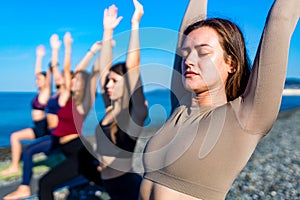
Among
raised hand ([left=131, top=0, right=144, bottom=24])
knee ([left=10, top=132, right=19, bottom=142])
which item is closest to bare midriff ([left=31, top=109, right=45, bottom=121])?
knee ([left=10, top=132, right=19, bottom=142])

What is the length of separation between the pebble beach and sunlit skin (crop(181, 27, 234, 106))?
1.70 m

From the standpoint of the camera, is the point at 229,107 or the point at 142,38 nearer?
the point at 229,107

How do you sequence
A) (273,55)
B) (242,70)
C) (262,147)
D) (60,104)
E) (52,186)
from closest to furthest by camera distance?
1. (273,55)
2. (242,70)
3. (52,186)
4. (60,104)
5. (262,147)

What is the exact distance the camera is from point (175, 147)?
1257 millimetres

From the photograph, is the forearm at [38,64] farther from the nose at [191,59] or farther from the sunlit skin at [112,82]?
the nose at [191,59]

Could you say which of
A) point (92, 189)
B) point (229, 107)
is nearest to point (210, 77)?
point (229, 107)

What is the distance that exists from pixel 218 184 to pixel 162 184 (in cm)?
18

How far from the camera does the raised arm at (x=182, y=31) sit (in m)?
1.60

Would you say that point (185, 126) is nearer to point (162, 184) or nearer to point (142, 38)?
point (162, 184)

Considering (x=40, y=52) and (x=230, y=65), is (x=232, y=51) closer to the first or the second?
(x=230, y=65)

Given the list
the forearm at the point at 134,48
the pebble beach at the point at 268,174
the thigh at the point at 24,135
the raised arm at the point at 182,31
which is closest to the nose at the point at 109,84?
the pebble beach at the point at 268,174

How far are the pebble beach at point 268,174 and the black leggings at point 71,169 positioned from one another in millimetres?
508

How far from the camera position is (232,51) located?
134 centimetres

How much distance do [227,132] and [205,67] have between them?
0.70 ft
